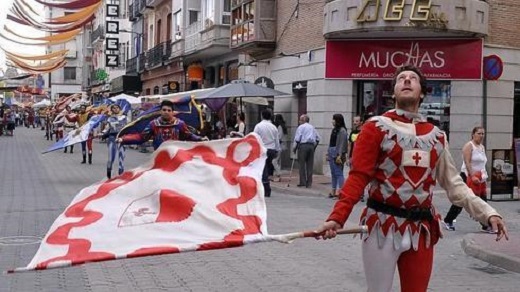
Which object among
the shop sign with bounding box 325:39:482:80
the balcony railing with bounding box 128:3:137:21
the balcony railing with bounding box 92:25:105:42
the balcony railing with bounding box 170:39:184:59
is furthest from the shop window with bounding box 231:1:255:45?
the balcony railing with bounding box 92:25:105:42

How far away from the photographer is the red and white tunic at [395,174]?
4.09 metres

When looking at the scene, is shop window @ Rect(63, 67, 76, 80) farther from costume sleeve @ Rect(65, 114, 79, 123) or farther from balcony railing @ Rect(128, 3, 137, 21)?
costume sleeve @ Rect(65, 114, 79, 123)

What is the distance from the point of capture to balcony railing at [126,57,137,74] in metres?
47.5

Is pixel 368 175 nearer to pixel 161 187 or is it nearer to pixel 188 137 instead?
pixel 161 187

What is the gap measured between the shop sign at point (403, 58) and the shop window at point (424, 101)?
34 centimetres

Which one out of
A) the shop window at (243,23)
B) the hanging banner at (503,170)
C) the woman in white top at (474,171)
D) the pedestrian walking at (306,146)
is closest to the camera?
the woman in white top at (474,171)

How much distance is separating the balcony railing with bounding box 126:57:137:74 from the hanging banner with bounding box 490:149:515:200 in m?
35.4

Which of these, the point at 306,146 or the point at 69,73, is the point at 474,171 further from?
the point at 69,73

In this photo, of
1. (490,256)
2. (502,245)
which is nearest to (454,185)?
(490,256)

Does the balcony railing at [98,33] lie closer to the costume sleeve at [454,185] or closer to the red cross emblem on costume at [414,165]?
the costume sleeve at [454,185]

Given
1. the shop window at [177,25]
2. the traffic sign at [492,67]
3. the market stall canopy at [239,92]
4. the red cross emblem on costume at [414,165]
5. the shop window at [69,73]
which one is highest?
the shop window at [69,73]

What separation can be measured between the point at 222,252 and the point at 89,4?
25.1m

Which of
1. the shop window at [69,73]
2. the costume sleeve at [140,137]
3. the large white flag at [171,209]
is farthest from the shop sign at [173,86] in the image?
the shop window at [69,73]

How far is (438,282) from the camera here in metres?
7.40
